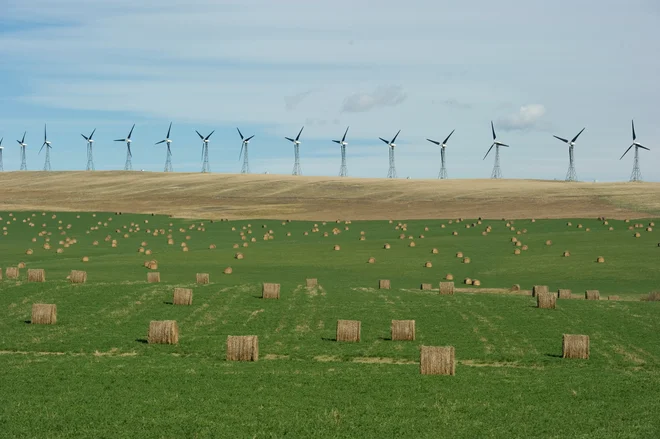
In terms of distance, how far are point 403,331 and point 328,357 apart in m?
5.19

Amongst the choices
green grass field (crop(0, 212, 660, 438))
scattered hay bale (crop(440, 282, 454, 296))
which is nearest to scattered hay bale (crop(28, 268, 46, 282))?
green grass field (crop(0, 212, 660, 438))

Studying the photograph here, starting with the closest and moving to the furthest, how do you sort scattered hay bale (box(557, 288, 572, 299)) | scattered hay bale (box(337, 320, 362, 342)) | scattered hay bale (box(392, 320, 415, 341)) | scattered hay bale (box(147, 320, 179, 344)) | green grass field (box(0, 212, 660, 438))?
green grass field (box(0, 212, 660, 438)) < scattered hay bale (box(147, 320, 179, 344)) < scattered hay bale (box(337, 320, 362, 342)) < scattered hay bale (box(392, 320, 415, 341)) < scattered hay bale (box(557, 288, 572, 299))

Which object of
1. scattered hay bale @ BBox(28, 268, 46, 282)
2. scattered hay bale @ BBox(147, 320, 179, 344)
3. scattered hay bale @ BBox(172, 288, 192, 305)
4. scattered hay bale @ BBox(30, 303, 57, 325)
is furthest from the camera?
scattered hay bale @ BBox(28, 268, 46, 282)

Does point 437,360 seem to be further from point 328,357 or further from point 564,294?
point 564,294

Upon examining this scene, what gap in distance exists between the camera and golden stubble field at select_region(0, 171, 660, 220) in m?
133

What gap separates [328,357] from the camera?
36875 mm

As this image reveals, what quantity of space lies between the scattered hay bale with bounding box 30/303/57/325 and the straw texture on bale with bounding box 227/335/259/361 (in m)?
13.1

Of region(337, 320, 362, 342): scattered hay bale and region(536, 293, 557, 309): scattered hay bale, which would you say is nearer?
region(337, 320, 362, 342): scattered hay bale

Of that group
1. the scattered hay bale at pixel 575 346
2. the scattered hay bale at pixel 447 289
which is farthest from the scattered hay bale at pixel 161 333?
the scattered hay bale at pixel 447 289

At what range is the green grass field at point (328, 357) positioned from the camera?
82.9 feet

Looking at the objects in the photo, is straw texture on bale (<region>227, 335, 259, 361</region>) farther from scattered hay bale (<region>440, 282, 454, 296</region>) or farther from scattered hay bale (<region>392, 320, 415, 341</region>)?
scattered hay bale (<region>440, 282, 454, 296</region>)

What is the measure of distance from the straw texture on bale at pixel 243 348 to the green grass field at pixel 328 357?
660mm

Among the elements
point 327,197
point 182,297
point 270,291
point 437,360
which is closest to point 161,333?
point 437,360

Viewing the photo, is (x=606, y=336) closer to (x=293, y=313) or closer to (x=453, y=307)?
(x=453, y=307)
